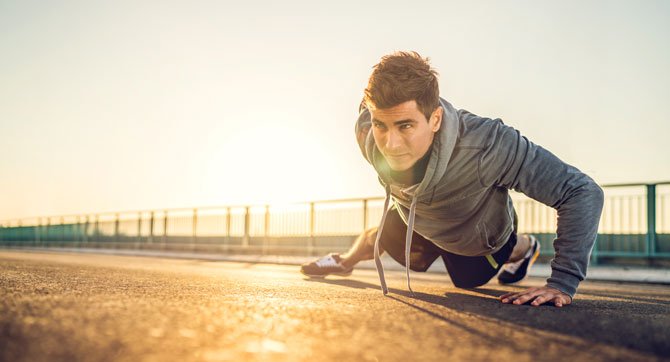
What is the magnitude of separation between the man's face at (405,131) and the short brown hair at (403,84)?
0.12 feet

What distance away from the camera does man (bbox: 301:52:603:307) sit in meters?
2.71

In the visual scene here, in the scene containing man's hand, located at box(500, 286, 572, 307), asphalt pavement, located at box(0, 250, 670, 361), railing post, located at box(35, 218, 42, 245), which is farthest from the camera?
railing post, located at box(35, 218, 42, 245)

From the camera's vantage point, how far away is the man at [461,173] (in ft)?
8.90

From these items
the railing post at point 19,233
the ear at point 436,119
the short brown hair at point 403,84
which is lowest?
the railing post at point 19,233

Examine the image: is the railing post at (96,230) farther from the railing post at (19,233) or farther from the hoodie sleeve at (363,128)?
the hoodie sleeve at (363,128)

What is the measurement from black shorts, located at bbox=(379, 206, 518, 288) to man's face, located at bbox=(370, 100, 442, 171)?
1064mm

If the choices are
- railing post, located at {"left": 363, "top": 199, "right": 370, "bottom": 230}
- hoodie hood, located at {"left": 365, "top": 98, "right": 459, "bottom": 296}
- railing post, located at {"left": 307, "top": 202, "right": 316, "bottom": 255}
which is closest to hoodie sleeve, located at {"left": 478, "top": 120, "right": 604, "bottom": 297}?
hoodie hood, located at {"left": 365, "top": 98, "right": 459, "bottom": 296}

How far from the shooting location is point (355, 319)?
1732 millimetres

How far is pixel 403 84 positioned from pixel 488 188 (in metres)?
0.80

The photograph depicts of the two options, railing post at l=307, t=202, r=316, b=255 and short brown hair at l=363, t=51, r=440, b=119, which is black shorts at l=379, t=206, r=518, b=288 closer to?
short brown hair at l=363, t=51, r=440, b=119

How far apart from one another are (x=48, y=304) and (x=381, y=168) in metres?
1.95

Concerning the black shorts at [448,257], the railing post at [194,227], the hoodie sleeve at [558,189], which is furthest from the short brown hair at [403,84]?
the railing post at [194,227]

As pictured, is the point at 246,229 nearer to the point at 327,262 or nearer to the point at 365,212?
the point at 365,212

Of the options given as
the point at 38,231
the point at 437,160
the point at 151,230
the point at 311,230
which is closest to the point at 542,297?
the point at 437,160
